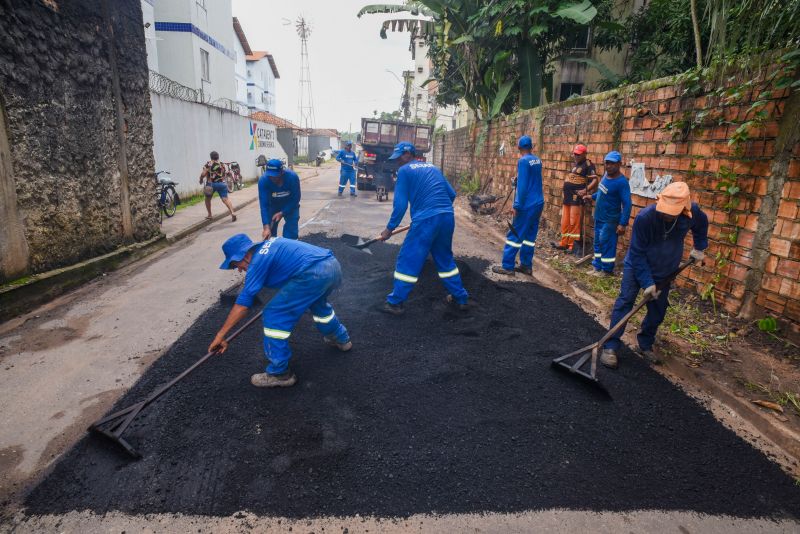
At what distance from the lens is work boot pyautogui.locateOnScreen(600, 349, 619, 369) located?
3.61m

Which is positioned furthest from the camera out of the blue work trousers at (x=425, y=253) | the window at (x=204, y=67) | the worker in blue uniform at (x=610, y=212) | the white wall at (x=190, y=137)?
the window at (x=204, y=67)

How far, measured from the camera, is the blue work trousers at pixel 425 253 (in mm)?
4457

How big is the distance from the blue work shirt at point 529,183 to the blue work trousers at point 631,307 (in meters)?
2.41

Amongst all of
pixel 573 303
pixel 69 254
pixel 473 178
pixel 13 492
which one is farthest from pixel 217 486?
pixel 473 178

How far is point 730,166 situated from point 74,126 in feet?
24.7

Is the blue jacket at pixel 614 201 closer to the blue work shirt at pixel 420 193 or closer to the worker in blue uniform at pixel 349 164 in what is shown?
the blue work shirt at pixel 420 193

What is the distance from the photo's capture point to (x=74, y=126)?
5.50 metres

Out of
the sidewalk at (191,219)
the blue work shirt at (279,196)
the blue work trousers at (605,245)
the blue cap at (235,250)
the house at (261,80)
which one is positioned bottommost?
the sidewalk at (191,219)

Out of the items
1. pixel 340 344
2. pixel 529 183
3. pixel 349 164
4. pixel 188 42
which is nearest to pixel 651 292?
pixel 340 344

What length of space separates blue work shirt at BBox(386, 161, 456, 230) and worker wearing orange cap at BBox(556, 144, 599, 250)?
9.96ft

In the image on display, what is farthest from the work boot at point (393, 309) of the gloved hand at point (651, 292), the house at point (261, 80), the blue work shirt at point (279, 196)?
the house at point (261, 80)

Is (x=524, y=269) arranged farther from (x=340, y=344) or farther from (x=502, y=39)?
(x=502, y=39)

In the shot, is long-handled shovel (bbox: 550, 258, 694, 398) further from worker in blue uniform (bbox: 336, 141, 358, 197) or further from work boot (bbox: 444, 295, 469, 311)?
worker in blue uniform (bbox: 336, 141, 358, 197)

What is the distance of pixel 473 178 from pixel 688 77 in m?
8.86
